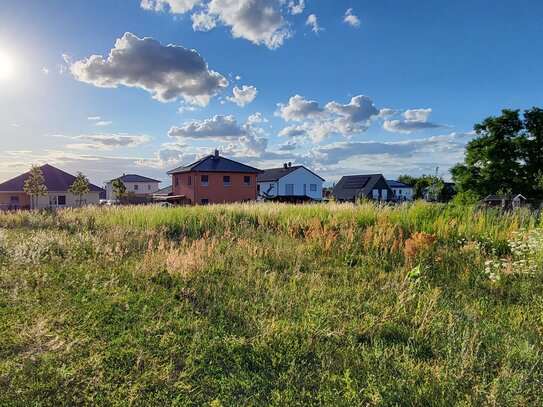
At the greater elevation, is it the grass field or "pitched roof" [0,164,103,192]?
"pitched roof" [0,164,103,192]

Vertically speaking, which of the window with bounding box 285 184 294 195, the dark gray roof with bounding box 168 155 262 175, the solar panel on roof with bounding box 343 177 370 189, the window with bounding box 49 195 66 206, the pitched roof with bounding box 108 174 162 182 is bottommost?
the window with bounding box 49 195 66 206

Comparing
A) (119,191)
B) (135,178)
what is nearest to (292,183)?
(119,191)

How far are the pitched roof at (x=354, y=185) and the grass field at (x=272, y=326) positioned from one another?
45.9m

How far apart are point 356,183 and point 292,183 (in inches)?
442

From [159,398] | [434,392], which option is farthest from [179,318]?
[434,392]

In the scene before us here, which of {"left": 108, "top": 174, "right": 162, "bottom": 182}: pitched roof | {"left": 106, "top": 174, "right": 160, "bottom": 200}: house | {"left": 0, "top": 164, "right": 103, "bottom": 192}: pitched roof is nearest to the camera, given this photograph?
{"left": 0, "top": 164, "right": 103, "bottom": 192}: pitched roof

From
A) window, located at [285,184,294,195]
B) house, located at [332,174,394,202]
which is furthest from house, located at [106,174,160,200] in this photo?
house, located at [332,174,394,202]

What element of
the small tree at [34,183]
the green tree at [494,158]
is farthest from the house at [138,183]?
the green tree at [494,158]

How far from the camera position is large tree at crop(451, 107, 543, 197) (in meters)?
27.5

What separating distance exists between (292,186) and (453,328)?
1819 inches

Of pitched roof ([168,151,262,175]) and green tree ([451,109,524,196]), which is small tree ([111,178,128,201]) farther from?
green tree ([451,109,524,196])

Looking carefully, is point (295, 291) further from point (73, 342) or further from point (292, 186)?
point (292, 186)

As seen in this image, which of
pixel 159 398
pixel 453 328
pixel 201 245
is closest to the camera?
pixel 159 398

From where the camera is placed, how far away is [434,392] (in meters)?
2.45
